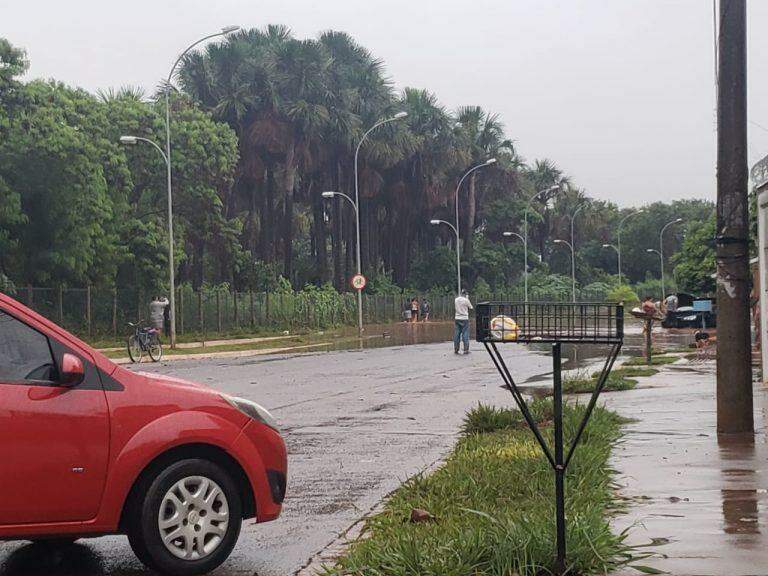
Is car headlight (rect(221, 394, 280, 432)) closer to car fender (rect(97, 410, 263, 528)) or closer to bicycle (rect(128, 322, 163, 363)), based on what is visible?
car fender (rect(97, 410, 263, 528))

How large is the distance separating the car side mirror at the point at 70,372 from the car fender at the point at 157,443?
42 centimetres

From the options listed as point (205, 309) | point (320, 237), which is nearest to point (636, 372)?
point (205, 309)

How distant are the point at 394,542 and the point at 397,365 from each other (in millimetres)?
21627

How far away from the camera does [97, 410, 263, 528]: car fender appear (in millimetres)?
6469

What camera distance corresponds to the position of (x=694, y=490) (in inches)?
328

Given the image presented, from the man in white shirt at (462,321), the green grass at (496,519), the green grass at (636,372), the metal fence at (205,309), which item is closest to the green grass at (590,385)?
the green grass at (636,372)

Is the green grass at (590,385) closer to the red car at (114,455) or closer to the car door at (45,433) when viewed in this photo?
the red car at (114,455)

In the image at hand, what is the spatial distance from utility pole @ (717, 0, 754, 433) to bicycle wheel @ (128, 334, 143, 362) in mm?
22755

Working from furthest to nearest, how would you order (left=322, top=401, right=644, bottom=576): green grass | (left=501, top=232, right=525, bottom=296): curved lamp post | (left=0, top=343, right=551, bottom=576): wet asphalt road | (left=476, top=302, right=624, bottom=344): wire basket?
(left=501, top=232, right=525, bottom=296): curved lamp post → (left=0, top=343, right=551, bottom=576): wet asphalt road → (left=476, top=302, right=624, bottom=344): wire basket → (left=322, top=401, right=644, bottom=576): green grass

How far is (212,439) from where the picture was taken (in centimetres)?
676

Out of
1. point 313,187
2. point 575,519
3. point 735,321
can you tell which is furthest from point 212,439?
point 313,187

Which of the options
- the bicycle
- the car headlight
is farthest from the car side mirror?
the bicycle

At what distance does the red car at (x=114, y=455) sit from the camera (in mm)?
6289

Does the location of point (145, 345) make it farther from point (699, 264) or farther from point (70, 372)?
point (699, 264)
